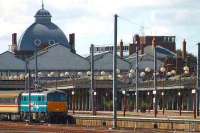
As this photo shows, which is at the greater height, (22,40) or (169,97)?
(22,40)

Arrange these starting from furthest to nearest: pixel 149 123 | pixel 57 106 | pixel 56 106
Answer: pixel 57 106
pixel 56 106
pixel 149 123

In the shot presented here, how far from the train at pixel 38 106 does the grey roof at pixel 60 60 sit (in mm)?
84534

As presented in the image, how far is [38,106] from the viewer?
266 feet

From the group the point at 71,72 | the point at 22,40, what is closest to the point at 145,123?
the point at 71,72

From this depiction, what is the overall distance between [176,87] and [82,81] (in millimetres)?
22500

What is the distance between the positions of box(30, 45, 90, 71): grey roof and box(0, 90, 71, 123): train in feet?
277

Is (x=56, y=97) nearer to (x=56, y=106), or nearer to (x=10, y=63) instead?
(x=56, y=106)

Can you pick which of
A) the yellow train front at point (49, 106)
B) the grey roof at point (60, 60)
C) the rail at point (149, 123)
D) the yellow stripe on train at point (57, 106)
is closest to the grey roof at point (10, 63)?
the grey roof at point (60, 60)

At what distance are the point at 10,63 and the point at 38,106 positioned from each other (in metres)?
94.9

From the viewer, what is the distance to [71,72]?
17600 cm

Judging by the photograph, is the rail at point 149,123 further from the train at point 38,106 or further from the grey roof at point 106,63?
the grey roof at point 106,63

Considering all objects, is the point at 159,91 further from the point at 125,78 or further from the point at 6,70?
the point at 6,70

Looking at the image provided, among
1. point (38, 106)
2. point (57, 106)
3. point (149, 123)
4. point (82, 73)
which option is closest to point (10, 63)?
point (82, 73)

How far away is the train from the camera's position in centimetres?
7931
